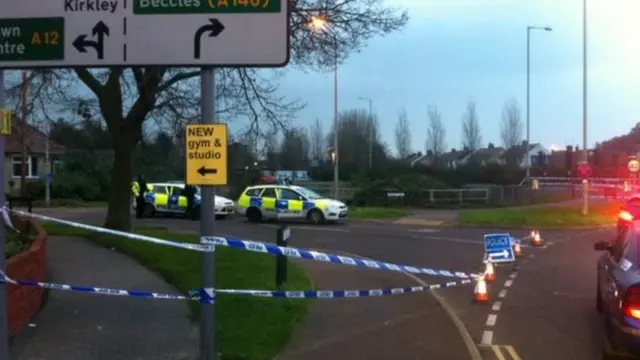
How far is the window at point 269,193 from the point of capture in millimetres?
30938

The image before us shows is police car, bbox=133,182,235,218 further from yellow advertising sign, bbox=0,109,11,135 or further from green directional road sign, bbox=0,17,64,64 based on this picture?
green directional road sign, bbox=0,17,64,64

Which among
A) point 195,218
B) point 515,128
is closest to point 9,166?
point 195,218

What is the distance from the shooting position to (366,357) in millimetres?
7859

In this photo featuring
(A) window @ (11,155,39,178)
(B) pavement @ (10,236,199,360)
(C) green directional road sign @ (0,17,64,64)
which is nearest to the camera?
(C) green directional road sign @ (0,17,64,64)

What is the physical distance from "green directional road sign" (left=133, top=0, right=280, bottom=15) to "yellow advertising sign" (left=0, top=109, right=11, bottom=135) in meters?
1.31

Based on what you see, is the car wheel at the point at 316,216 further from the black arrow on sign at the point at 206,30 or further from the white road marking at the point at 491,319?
the black arrow on sign at the point at 206,30

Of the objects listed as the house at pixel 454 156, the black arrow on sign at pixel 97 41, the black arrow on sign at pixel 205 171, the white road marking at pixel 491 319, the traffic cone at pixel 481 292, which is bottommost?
the white road marking at pixel 491 319

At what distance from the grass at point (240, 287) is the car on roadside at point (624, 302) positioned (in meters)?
3.24

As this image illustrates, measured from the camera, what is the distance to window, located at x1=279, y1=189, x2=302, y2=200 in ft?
101

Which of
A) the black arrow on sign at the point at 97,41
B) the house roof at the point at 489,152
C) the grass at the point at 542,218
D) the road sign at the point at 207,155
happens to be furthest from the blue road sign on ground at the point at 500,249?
the house roof at the point at 489,152

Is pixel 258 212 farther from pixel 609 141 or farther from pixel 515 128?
pixel 609 141

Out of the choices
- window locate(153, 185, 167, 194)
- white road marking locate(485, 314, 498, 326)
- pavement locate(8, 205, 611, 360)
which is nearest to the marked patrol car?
window locate(153, 185, 167, 194)

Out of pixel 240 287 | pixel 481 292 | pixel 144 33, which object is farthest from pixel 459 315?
pixel 144 33

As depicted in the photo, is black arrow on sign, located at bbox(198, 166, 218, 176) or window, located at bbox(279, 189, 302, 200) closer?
black arrow on sign, located at bbox(198, 166, 218, 176)
